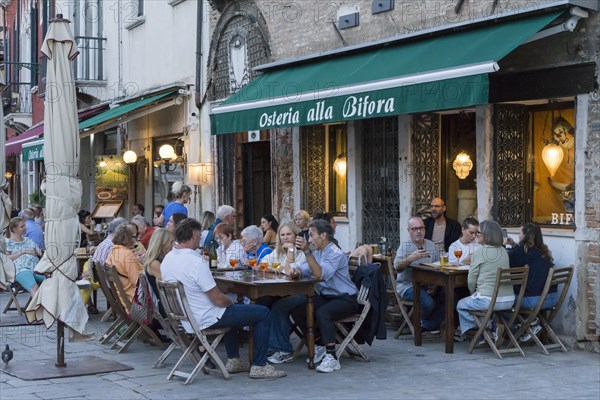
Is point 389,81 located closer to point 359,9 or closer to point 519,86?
point 519,86

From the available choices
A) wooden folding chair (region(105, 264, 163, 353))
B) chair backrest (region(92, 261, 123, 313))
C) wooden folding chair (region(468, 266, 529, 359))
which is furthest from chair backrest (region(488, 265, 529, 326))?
chair backrest (region(92, 261, 123, 313))

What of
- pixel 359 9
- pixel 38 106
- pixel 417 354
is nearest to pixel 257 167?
pixel 359 9

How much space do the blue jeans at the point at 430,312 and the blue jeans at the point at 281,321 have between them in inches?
70.3

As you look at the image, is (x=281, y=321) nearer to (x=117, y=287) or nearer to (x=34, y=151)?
(x=117, y=287)

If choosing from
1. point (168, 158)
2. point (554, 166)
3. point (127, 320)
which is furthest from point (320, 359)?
point (168, 158)

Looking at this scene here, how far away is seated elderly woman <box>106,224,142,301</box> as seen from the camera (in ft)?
34.3

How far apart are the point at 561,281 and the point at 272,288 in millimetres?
3000

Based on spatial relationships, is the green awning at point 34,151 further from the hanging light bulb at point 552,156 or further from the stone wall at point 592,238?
the stone wall at point 592,238

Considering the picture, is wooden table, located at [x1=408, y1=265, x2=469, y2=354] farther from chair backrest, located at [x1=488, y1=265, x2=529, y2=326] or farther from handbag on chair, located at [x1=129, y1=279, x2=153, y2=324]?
handbag on chair, located at [x1=129, y1=279, x2=153, y2=324]

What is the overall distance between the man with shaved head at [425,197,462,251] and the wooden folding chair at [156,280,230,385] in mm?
3975

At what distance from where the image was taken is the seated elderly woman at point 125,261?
10469mm

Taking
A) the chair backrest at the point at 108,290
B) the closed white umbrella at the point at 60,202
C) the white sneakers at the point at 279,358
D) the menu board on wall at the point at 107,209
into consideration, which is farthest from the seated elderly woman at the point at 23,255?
the menu board on wall at the point at 107,209

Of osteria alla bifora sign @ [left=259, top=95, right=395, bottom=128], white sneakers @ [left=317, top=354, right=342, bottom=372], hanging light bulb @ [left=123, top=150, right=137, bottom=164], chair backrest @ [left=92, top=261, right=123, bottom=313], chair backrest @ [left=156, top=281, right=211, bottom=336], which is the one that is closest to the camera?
chair backrest @ [left=156, top=281, right=211, bottom=336]

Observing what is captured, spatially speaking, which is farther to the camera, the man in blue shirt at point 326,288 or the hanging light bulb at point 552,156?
the hanging light bulb at point 552,156
